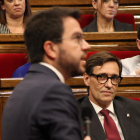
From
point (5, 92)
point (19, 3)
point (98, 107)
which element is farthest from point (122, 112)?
point (19, 3)

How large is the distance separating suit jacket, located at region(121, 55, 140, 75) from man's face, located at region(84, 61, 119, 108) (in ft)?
0.57

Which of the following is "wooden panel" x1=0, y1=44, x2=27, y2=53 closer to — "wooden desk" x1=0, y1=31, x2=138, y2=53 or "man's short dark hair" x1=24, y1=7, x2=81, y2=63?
"wooden desk" x1=0, y1=31, x2=138, y2=53

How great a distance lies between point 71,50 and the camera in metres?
0.35

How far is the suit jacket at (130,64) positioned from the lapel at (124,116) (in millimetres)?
190

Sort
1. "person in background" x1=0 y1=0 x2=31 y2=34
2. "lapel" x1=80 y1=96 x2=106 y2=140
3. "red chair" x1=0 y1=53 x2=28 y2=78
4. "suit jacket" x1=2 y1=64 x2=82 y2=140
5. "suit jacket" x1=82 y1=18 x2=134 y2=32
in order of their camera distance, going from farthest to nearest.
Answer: "suit jacket" x1=82 y1=18 x2=134 y2=32 < "person in background" x1=0 y1=0 x2=31 y2=34 < "red chair" x1=0 y1=53 x2=28 y2=78 < "lapel" x1=80 y1=96 x2=106 y2=140 < "suit jacket" x1=2 y1=64 x2=82 y2=140

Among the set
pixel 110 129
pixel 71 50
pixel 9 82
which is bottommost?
pixel 110 129

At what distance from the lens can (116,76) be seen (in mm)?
659

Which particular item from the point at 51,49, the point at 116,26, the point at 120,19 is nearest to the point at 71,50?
the point at 51,49

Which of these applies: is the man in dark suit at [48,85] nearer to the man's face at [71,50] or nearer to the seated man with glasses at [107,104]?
the man's face at [71,50]

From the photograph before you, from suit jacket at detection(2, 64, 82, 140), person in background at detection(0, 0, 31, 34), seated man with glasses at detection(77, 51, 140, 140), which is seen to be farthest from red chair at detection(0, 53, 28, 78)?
suit jacket at detection(2, 64, 82, 140)

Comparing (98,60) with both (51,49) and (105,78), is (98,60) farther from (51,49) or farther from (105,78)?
(51,49)

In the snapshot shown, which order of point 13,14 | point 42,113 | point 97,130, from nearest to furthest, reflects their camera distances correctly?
point 42,113 → point 97,130 → point 13,14

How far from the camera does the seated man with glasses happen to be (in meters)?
0.62

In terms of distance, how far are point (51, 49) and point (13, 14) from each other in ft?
2.20
